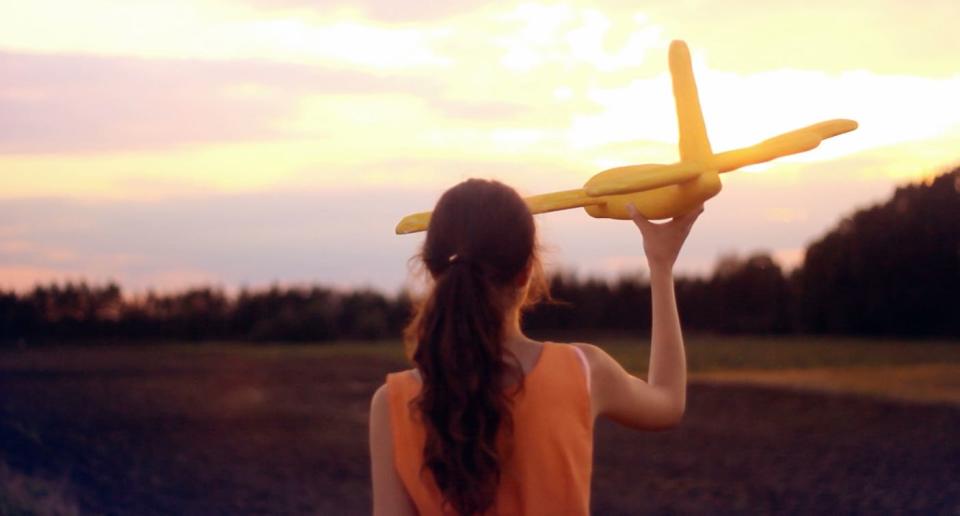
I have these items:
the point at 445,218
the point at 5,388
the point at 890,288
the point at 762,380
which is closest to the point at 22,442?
the point at 5,388

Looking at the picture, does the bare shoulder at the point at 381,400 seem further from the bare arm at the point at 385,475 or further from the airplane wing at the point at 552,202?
the airplane wing at the point at 552,202

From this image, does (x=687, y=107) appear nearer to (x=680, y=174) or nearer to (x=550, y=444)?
(x=680, y=174)

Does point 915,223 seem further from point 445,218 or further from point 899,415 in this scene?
point 445,218

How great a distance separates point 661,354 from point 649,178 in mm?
339

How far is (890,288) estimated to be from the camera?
1480 centimetres

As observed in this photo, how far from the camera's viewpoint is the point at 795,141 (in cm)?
185

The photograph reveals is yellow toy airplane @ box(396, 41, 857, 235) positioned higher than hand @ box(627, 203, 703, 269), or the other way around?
yellow toy airplane @ box(396, 41, 857, 235)

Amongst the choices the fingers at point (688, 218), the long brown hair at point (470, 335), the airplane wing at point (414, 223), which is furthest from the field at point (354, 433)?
the fingers at point (688, 218)

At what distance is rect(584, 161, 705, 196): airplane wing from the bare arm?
19.2 inches

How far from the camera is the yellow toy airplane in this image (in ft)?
6.12

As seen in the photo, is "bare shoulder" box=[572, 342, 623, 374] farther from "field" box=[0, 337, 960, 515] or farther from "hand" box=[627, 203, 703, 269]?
"field" box=[0, 337, 960, 515]

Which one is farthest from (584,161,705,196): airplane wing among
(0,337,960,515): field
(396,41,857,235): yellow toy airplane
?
(0,337,960,515): field

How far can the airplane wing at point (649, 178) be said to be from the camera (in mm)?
1866

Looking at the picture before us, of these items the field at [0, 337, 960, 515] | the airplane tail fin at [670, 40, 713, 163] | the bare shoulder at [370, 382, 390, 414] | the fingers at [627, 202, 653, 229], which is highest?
the airplane tail fin at [670, 40, 713, 163]
